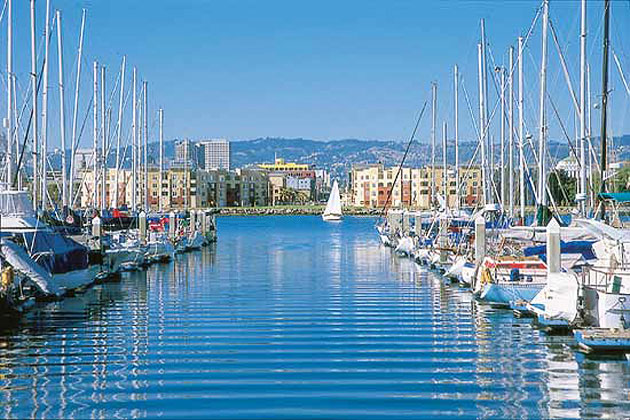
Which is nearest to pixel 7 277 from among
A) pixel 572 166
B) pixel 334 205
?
pixel 572 166

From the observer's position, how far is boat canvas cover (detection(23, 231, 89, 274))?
3334 cm

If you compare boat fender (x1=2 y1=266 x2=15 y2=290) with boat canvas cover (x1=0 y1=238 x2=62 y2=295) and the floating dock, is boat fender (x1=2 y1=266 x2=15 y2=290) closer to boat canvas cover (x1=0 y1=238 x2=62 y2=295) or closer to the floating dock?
boat canvas cover (x1=0 y1=238 x2=62 y2=295)

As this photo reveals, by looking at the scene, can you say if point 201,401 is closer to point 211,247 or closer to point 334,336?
point 334,336

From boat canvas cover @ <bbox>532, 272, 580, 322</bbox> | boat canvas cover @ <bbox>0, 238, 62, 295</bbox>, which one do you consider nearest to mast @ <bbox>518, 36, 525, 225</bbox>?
boat canvas cover @ <bbox>532, 272, 580, 322</bbox>

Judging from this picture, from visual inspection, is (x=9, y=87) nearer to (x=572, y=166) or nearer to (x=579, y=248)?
(x=579, y=248)

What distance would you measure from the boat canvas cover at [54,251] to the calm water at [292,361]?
4.96 ft

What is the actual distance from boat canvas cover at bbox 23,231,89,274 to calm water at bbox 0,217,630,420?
1.51 metres

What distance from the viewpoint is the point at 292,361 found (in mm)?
22031

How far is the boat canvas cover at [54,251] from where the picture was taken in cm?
3334

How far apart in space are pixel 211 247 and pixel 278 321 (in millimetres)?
50768

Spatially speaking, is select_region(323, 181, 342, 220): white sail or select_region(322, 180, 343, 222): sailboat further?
select_region(323, 181, 342, 220): white sail

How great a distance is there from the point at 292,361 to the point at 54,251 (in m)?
15.1

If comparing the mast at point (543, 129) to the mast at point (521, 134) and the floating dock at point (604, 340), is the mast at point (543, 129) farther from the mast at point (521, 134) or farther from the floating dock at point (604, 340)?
the floating dock at point (604, 340)

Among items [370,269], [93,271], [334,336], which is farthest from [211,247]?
[334,336]
